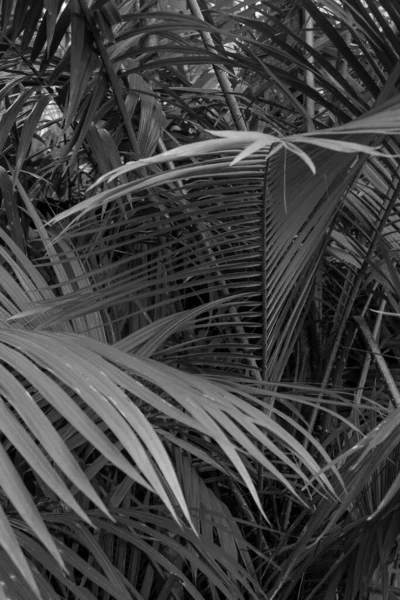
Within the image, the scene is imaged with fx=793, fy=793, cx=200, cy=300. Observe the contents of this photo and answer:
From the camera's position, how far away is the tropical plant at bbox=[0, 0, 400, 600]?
39 centimetres

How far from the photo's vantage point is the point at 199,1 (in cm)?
103

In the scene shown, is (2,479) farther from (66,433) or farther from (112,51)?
(112,51)

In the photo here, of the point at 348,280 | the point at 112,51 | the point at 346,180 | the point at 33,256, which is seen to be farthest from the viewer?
the point at 33,256

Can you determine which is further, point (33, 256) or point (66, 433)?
point (33, 256)

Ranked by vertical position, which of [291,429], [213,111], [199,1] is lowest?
[291,429]

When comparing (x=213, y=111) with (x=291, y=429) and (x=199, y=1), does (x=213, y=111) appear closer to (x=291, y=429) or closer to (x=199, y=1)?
(x=199, y=1)

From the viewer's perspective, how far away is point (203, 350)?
0.90 metres

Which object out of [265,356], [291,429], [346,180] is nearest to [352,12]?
[346,180]

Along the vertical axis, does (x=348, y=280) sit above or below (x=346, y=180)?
below

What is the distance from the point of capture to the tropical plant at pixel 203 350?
395 millimetres

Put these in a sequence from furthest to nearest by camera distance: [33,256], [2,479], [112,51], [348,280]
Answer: [33,256], [348,280], [112,51], [2,479]

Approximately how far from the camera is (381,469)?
2.35 feet

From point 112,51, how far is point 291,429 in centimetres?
46

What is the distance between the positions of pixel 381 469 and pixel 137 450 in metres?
0.42
